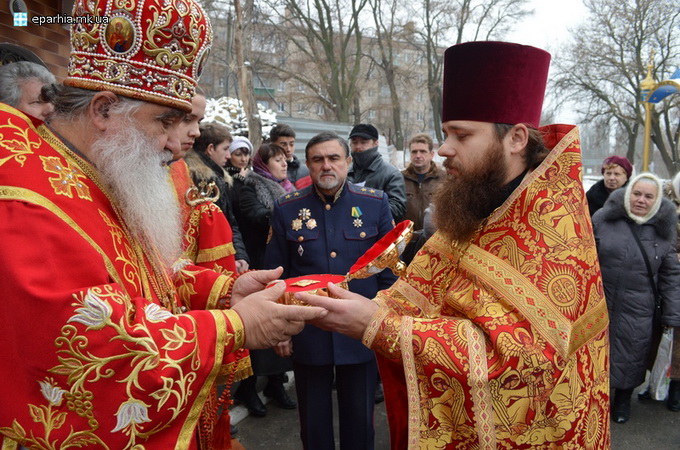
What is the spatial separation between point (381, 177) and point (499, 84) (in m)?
3.92

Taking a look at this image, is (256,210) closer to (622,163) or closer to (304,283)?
(304,283)

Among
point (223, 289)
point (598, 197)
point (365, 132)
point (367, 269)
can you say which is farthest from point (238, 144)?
point (598, 197)

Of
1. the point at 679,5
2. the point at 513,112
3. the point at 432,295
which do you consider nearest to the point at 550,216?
the point at 513,112

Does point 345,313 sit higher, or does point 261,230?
point 261,230

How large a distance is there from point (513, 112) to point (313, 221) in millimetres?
1781

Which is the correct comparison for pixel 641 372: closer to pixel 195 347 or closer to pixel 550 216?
pixel 550 216

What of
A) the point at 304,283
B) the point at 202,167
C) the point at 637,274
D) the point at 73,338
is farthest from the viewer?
the point at 637,274

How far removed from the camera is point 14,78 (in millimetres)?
3480

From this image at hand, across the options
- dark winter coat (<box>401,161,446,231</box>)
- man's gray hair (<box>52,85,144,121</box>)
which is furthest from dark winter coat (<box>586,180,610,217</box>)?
man's gray hair (<box>52,85,144,121</box>)

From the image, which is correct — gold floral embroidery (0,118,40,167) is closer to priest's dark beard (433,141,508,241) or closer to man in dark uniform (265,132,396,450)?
priest's dark beard (433,141,508,241)

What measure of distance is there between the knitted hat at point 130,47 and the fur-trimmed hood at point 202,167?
8.15 ft

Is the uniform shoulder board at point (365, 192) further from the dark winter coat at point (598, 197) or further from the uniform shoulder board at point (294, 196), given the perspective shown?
the dark winter coat at point (598, 197)

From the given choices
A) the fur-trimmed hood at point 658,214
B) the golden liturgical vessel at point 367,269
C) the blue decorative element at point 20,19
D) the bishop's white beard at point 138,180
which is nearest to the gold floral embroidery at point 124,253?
the bishop's white beard at point 138,180

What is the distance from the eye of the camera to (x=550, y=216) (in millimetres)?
2041
